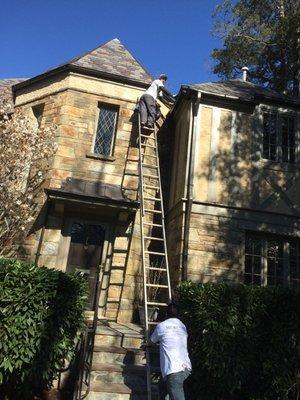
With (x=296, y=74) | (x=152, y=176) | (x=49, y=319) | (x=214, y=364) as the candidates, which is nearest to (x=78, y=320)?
(x=49, y=319)

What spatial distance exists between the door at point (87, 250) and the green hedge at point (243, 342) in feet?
13.9

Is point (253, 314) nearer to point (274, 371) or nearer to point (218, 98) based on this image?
A: point (274, 371)

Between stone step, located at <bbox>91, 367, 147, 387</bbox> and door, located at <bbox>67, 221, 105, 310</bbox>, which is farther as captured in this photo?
door, located at <bbox>67, 221, 105, 310</bbox>

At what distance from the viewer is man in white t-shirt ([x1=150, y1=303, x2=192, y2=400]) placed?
5.40 m

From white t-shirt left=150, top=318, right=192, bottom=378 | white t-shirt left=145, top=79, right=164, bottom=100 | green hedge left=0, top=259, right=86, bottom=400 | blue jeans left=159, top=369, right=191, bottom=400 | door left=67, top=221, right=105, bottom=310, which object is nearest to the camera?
blue jeans left=159, top=369, right=191, bottom=400

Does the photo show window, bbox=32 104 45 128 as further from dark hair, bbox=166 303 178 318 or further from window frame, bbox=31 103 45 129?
dark hair, bbox=166 303 178 318

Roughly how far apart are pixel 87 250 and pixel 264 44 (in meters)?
13.4

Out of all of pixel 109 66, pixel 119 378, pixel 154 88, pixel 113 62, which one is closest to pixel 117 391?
pixel 119 378

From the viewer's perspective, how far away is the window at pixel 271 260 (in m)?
9.92

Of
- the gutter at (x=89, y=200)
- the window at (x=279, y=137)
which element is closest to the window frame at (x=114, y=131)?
the gutter at (x=89, y=200)

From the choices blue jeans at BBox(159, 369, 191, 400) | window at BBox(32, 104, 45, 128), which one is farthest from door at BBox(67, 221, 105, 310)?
blue jeans at BBox(159, 369, 191, 400)

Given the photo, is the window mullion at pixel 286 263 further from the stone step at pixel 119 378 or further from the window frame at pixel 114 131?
the window frame at pixel 114 131

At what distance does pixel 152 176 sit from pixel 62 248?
2.88 m

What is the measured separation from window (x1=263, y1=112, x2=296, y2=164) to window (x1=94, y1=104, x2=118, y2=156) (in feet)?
13.6
